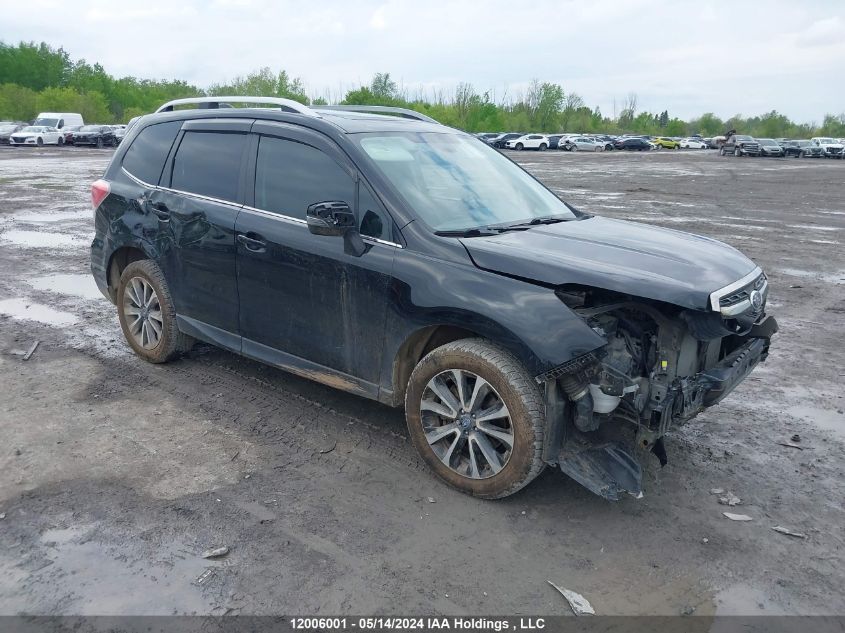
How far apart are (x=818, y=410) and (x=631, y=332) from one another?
233 centimetres

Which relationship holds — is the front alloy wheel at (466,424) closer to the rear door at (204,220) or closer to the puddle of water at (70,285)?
the rear door at (204,220)

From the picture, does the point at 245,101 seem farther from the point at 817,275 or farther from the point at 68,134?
the point at 68,134

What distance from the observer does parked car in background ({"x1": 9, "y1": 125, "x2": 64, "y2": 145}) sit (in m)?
48.6

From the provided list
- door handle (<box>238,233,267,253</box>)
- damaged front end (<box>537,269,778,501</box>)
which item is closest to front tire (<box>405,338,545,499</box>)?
damaged front end (<box>537,269,778,501</box>)

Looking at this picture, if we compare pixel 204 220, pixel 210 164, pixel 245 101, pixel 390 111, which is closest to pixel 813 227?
pixel 390 111

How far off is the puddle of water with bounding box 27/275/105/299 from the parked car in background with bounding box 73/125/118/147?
150 feet

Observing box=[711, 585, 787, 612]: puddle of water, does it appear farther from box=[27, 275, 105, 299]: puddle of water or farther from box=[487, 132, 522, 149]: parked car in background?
box=[487, 132, 522, 149]: parked car in background

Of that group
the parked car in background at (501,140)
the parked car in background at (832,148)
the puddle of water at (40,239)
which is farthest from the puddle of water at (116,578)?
the parked car in background at (832,148)

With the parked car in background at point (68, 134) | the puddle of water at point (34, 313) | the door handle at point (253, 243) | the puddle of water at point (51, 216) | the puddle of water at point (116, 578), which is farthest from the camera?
the parked car in background at point (68, 134)

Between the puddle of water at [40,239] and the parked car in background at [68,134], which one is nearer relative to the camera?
the puddle of water at [40,239]

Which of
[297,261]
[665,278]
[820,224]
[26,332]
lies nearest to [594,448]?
[665,278]

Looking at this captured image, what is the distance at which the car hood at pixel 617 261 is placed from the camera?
3449mm

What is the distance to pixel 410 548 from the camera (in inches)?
135

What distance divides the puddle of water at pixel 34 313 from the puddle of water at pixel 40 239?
Answer: 12.0 ft
